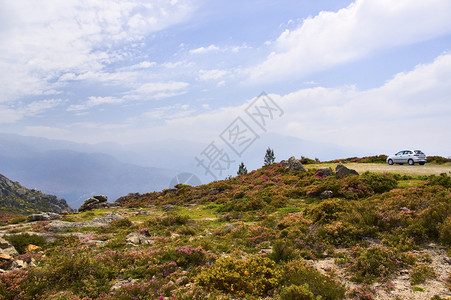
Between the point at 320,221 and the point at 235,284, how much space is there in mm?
7683

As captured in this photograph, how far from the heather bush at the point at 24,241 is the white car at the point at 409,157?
41094 millimetres

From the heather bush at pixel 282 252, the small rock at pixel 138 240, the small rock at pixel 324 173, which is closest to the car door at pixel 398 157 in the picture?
the small rock at pixel 324 173

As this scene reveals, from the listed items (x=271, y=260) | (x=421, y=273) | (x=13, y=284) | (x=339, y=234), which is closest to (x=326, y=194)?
(x=339, y=234)

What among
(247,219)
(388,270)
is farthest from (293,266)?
(247,219)

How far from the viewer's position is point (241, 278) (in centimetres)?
775

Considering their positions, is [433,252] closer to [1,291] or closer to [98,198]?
[1,291]

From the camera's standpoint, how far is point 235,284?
7.57m

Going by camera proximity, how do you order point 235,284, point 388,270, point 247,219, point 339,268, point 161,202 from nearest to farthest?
point 235,284, point 388,270, point 339,268, point 247,219, point 161,202

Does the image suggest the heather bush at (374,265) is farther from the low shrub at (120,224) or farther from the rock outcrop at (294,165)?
the rock outcrop at (294,165)

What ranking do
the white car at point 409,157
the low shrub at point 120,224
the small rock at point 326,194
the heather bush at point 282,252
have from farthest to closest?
the white car at point 409,157
the small rock at point 326,194
the low shrub at point 120,224
the heather bush at point 282,252

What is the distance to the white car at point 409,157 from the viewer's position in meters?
32.1

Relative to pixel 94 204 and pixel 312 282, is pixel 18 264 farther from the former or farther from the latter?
pixel 94 204

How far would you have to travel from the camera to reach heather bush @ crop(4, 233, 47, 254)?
11828mm

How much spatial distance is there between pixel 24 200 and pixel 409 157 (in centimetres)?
9294
